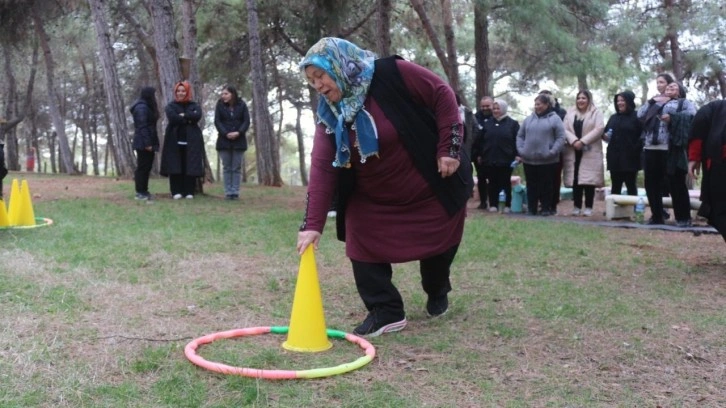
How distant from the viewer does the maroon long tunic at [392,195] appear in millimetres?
4547

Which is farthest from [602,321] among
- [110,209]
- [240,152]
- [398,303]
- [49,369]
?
[240,152]

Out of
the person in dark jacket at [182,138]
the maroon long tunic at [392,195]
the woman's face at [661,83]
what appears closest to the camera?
the maroon long tunic at [392,195]

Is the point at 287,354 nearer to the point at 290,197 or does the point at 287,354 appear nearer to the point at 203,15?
the point at 290,197

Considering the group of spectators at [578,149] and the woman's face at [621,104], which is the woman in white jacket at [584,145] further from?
the woman's face at [621,104]

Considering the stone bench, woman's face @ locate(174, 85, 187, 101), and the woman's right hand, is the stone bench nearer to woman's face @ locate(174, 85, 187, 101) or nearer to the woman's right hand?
woman's face @ locate(174, 85, 187, 101)

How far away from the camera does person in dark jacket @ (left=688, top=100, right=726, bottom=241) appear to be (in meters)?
6.71

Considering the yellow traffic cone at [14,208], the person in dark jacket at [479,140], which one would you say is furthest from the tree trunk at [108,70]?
the person in dark jacket at [479,140]

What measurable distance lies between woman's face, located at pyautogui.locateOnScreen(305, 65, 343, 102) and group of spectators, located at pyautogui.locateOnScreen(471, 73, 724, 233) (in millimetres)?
6359

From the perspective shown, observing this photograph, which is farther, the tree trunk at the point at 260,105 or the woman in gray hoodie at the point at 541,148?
the tree trunk at the point at 260,105

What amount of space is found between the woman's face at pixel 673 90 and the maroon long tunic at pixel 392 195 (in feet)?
18.8

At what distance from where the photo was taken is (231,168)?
13227 millimetres

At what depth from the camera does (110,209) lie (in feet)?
36.4

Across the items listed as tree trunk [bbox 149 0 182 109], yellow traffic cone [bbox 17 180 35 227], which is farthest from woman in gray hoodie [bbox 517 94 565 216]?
yellow traffic cone [bbox 17 180 35 227]

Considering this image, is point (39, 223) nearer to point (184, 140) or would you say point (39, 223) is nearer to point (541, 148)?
point (184, 140)
